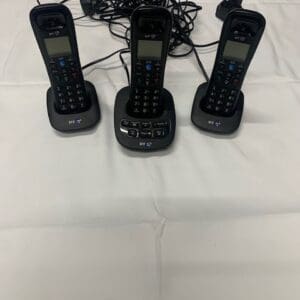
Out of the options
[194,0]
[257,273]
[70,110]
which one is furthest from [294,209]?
[194,0]

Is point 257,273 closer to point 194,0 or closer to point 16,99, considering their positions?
point 16,99

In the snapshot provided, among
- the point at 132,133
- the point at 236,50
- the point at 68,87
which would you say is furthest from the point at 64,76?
the point at 236,50

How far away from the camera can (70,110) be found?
0.48 metres

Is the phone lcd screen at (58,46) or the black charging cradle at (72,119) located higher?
the phone lcd screen at (58,46)

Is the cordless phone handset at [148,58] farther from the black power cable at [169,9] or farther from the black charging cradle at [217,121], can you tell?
the black power cable at [169,9]

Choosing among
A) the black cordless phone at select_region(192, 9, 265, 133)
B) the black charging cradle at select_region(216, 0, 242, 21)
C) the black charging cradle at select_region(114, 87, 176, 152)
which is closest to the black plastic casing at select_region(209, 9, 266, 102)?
the black cordless phone at select_region(192, 9, 265, 133)

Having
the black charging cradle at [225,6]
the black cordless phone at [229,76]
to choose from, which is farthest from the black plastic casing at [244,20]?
the black charging cradle at [225,6]

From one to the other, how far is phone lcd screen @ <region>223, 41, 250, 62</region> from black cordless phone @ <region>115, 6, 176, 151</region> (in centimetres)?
8

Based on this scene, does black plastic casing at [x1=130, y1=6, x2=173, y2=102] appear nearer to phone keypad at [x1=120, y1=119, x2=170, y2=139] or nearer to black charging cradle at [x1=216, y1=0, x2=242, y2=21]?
phone keypad at [x1=120, y1=119, x2=170, y2=139]

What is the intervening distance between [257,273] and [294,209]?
3.7 inches

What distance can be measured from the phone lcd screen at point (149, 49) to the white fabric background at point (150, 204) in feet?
0.35

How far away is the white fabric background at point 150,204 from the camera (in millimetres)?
377

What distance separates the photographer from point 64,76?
46 centimetres

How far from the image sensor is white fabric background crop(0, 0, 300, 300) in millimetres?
377
